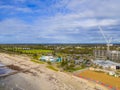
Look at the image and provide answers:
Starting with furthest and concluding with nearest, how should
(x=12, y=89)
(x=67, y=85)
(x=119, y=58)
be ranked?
(x=119, y=58), (x=67, y=85), (x=12, y=89)

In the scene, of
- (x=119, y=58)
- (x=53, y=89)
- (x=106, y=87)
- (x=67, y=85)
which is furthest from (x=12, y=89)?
(x=119, y=58)

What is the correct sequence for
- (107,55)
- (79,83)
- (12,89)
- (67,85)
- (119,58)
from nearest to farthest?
(12,89) < (67,85) < (79,83) < (119,58) < (107,55)

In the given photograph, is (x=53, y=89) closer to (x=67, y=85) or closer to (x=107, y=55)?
(x=67, y=85)

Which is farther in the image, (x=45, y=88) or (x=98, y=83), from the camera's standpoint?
(x=98, y=83)

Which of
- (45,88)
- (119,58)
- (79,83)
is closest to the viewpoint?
(45,88)

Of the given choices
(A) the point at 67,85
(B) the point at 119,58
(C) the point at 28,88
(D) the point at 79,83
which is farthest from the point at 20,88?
(B) the point at 119,58

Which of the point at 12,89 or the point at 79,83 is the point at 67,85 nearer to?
the point at 79,83

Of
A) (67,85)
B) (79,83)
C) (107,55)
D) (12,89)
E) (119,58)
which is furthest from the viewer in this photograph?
(107,55)

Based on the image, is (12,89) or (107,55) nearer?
(12,89)

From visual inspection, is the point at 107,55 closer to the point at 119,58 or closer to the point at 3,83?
the point at 119,58
